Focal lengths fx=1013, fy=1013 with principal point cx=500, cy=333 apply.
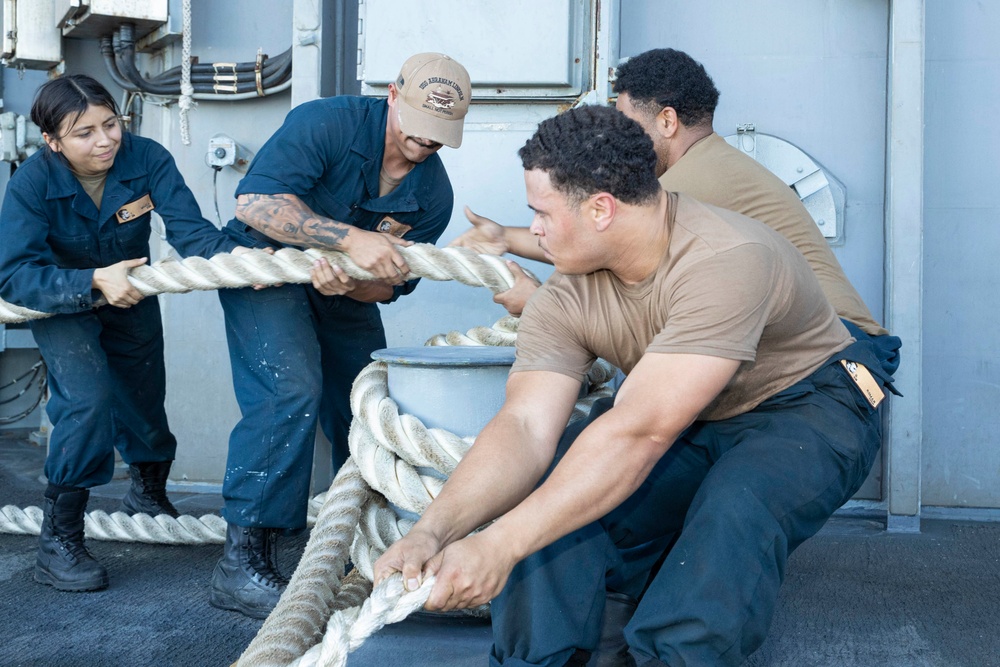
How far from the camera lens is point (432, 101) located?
2.61 m

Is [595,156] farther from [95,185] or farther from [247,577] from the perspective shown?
[95,185]

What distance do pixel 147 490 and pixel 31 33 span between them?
2.16 metres

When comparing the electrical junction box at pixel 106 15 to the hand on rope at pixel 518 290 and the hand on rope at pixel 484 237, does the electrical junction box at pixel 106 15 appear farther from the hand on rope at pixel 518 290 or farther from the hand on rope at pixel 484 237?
the hand on rope at pixel 518 290

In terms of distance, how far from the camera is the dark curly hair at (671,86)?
245cm

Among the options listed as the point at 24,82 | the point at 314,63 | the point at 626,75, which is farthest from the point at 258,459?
the point at 24,82

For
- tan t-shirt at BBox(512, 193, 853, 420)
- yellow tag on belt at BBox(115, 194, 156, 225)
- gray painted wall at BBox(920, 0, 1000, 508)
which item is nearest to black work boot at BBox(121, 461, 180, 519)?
yellow tag on belt at BBox(115, 194, 156, 225)

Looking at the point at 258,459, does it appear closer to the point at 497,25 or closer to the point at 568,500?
the point at 568,500

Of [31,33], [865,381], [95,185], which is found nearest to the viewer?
[865,381]

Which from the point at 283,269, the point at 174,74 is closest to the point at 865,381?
the point at 283,269

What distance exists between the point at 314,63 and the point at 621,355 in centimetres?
204

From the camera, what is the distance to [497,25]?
335 cm

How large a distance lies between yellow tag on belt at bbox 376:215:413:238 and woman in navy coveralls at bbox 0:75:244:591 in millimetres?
413

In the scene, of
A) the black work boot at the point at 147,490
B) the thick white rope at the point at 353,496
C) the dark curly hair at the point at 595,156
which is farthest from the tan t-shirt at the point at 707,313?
the black work boot at the point at 147,490

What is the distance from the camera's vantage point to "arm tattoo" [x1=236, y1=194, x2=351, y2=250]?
2.60 meters
